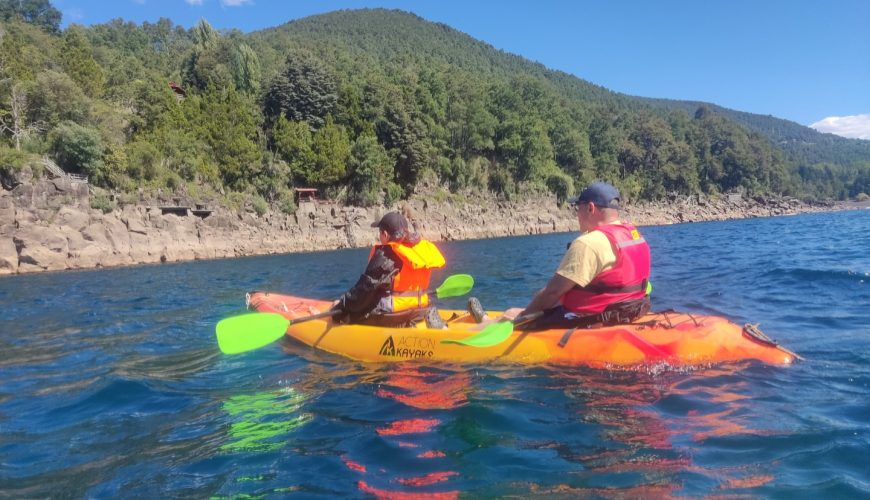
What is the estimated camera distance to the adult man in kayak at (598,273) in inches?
189

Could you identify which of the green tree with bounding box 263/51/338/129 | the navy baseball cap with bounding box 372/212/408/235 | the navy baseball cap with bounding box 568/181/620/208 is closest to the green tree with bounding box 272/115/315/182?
the green tree with bounding box 263/51/338/129

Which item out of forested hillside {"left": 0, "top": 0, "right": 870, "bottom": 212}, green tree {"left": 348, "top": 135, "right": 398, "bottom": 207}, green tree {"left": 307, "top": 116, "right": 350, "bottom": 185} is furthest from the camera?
green tree {"left": 348, "top": 135, "right": 398, "bottom": 207}

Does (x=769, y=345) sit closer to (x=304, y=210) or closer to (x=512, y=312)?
(x=512, y=312)

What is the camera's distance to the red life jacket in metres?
4.88

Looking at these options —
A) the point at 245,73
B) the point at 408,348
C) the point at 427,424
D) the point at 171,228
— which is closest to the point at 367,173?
the point at 171,228

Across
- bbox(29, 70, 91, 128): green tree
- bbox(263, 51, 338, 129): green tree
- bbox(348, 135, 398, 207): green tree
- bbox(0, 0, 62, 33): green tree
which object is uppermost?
bbox(0, 0, 62, 33): green tree

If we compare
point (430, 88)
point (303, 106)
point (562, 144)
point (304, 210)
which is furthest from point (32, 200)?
point (562, 144)

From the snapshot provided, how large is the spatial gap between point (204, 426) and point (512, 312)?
11.6 ft

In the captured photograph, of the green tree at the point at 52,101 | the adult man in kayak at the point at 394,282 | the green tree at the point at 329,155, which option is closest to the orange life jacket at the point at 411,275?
the adult man in kayak at the point at 394,282

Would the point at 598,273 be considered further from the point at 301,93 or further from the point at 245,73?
the point at 245,73

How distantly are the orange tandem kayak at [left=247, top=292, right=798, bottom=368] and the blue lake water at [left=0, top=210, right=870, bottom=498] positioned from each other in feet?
0.52

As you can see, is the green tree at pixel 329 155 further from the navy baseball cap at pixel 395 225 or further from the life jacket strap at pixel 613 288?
the life jacket strap at pixel 613 288

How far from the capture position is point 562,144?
65.4 metres

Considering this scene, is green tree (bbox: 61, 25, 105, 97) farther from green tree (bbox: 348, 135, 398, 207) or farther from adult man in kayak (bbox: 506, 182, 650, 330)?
adult man in kayak (bbox: 506, 182, 650, 330)
